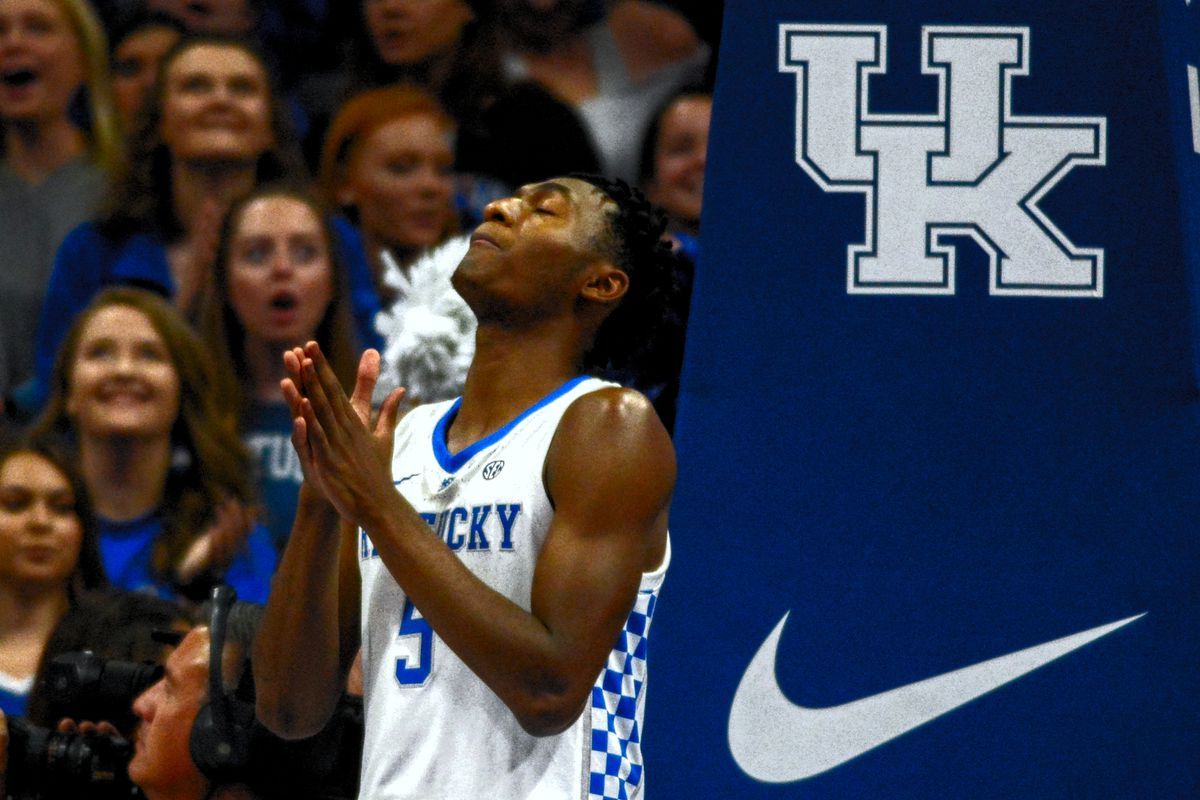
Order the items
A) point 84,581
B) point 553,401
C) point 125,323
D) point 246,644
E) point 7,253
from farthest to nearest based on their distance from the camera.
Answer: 1. point 7,253
2. point 125,323
3. point 84,581
4. point 246,644
5. point 553,401

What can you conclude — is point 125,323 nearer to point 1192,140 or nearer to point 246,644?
point 246,644

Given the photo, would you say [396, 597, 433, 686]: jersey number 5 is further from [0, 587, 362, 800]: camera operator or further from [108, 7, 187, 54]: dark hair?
[108, 7, 187, 54]: dark hair

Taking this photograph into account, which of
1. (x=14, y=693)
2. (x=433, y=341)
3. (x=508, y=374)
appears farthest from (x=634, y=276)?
(x=14, y=693)

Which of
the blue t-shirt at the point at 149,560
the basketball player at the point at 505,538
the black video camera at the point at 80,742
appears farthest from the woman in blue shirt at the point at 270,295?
the basketball player at the point at 505,538

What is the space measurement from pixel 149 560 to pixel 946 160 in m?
2.90

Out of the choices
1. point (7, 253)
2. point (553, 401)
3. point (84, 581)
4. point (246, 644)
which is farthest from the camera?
point (7, 253)

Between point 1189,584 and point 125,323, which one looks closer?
point 1189,584

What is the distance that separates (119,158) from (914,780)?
3.81 meters

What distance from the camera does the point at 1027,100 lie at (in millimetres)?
2846

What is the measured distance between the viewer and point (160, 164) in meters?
5.66

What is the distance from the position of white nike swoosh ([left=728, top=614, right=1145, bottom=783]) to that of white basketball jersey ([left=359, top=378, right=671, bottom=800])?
0.51m

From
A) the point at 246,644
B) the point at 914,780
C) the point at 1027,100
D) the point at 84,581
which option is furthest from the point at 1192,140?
the point at 84,581

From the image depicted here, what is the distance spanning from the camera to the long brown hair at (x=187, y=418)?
5.10 m

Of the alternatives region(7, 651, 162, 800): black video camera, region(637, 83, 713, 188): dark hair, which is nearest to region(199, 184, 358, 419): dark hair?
region(637, 83, 713, 188): dark hair
